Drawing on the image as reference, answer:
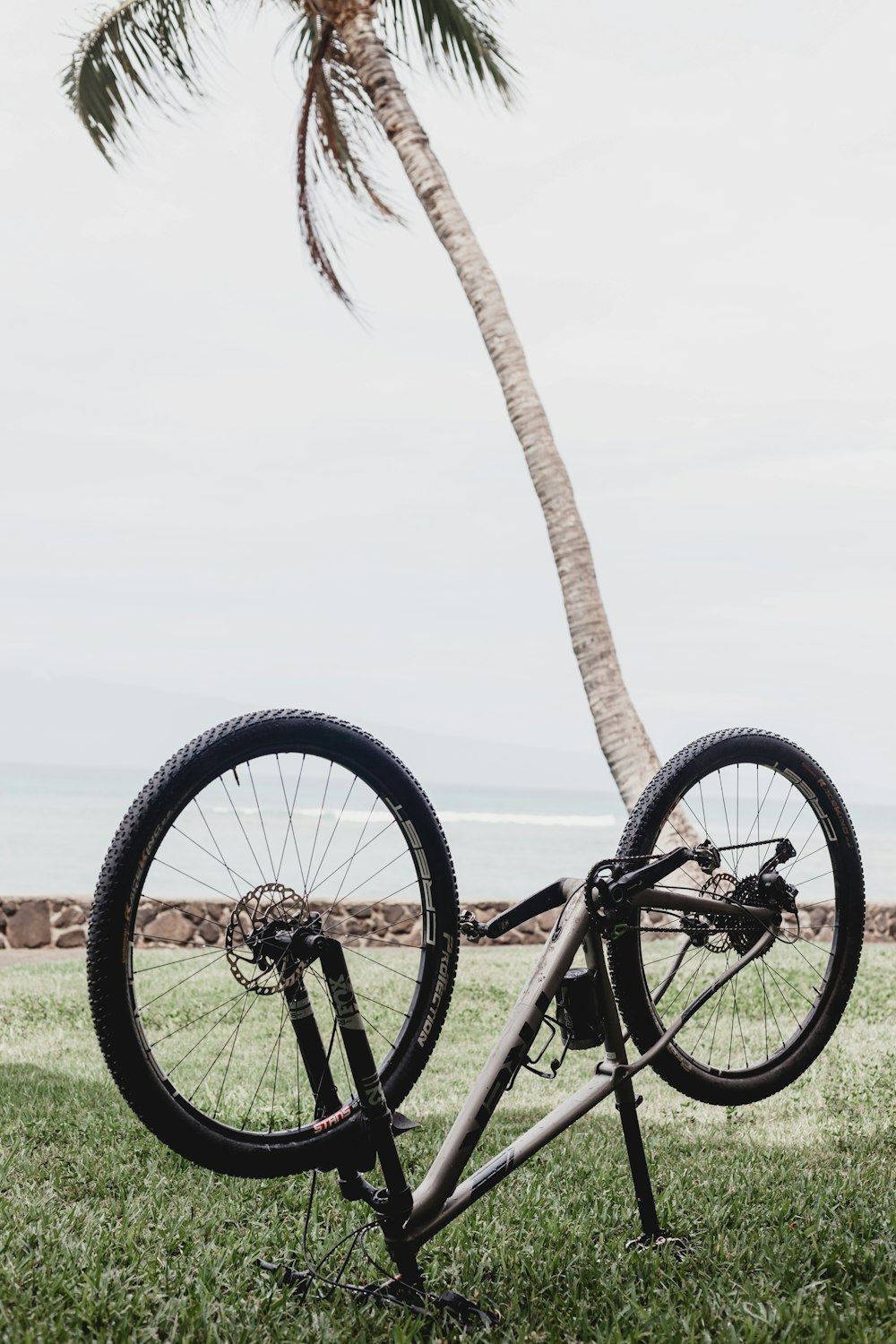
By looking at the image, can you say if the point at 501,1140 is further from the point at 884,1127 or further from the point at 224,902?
the point at 224,902

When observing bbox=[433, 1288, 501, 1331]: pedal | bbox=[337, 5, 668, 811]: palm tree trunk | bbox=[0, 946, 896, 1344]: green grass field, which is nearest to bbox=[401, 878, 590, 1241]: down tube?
bbox=[433, 1288, 501, 1331]: pedal

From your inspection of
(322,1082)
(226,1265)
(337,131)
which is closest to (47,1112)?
(226,1265)

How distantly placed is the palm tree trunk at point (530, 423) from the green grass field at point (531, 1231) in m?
4.45

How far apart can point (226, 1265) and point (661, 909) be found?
1.48 metres

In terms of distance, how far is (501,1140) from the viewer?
4965 mm

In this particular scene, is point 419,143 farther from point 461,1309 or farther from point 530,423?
point 461,1309

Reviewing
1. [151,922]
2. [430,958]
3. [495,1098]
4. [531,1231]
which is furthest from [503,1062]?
[151,922]

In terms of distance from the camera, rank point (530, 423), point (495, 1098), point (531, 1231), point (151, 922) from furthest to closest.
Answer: point (151, 922)
point (530, 423)
point (531, 1231)
point (495, 1098)

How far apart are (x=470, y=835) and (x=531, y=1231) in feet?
189

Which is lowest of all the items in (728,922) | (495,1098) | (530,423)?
(495,1098)

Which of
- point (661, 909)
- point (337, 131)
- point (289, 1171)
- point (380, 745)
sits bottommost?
point (289, 1171)

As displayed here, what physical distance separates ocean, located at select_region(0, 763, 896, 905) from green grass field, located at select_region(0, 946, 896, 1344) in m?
22.4

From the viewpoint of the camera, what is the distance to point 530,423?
10.5 metres

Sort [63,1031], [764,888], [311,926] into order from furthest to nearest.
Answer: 1. [63,1031]
2. [764,888]
3. [311,926]
